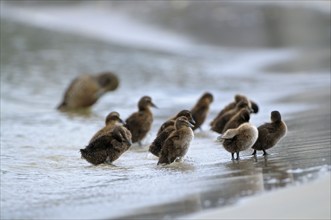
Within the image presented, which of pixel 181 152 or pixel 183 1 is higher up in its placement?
pixel 183 1

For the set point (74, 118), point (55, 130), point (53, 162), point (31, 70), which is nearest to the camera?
point (53, 162)

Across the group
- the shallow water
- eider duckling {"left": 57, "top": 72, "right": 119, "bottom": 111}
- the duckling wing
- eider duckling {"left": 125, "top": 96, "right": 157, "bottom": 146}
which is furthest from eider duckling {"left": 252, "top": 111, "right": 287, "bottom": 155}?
eider duckling {"left": 57, "top": 72, "right": 119, "bottom": 111}

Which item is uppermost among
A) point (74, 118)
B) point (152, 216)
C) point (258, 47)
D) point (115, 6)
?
point (115, 6)

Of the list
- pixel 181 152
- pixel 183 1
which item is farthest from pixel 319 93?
pixel 183 1

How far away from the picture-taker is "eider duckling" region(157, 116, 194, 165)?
391 inches

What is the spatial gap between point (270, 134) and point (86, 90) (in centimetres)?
726

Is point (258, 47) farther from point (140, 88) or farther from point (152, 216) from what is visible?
point (152, 216)

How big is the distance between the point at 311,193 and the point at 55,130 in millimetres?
6601

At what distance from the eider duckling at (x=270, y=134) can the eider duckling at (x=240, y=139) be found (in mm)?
178

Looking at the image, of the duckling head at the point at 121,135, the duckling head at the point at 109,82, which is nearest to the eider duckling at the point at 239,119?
the duckling head at the point at 121,135

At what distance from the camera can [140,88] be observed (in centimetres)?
1862

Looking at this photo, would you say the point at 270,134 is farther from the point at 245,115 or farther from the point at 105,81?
the point at 105,81

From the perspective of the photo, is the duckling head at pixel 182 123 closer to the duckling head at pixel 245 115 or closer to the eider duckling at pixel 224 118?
the duckling head at pixel 245 115

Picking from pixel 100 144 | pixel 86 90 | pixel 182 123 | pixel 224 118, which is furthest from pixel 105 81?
pixel 182 123
